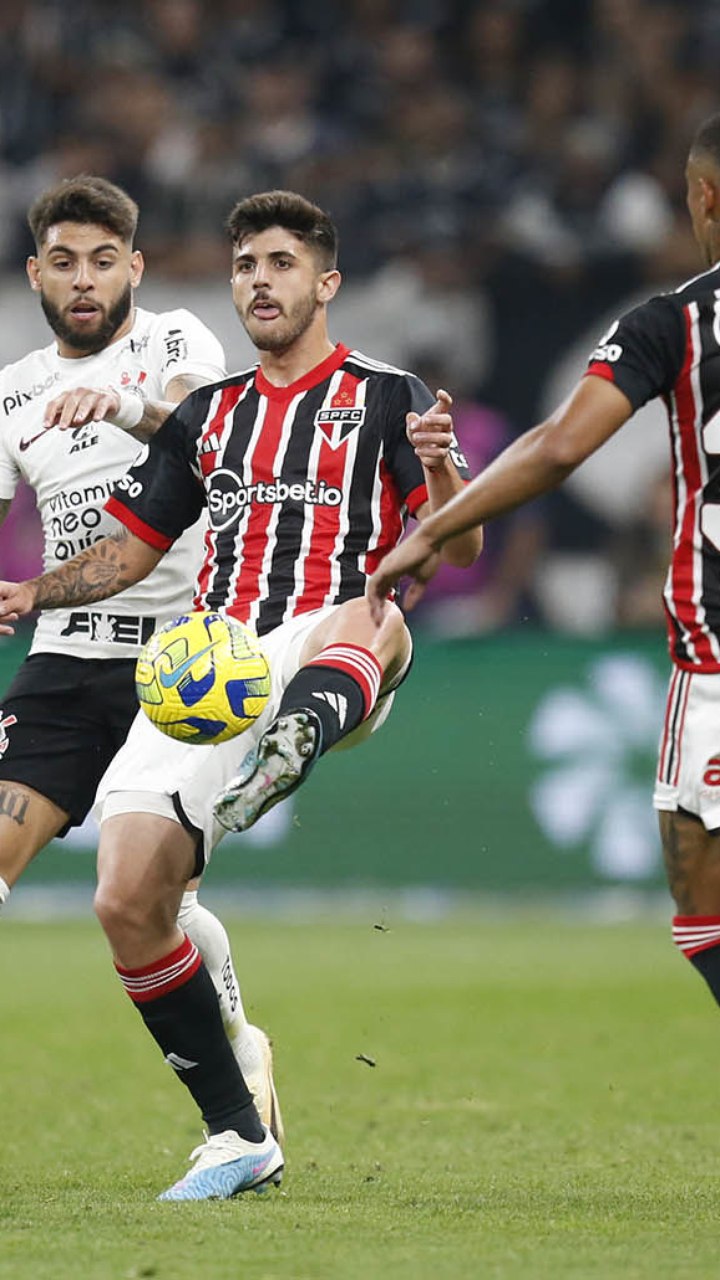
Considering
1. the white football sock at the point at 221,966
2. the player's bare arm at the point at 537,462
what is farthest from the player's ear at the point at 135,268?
the player's bare arm at the point at 537,462

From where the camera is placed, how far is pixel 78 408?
19.2ft

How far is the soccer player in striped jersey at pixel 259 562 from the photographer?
5.46 meters

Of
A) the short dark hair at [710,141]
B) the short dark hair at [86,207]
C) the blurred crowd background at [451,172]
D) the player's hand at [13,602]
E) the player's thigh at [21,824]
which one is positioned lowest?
the player's thigh at [21,824]

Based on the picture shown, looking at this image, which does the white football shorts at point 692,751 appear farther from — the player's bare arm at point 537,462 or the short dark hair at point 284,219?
the short dark hair at point 284,219

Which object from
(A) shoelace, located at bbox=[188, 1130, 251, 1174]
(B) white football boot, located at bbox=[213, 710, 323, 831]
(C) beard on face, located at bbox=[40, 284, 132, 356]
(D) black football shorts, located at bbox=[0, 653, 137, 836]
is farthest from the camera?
(C) beard on face, located at bbox=[40, 284, 132, 356]

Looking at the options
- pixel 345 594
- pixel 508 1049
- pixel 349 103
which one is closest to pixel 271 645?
pixel 345 594

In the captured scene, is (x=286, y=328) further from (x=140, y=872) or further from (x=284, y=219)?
(x=140, y=872)

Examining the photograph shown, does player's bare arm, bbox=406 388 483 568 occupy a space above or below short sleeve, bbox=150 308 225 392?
below

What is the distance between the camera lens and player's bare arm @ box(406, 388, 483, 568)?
545cm

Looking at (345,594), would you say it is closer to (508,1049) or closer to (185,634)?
(185,634)

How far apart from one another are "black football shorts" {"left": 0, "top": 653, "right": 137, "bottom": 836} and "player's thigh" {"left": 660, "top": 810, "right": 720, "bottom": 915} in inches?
90.1

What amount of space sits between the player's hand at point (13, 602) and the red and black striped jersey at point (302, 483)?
0.50m

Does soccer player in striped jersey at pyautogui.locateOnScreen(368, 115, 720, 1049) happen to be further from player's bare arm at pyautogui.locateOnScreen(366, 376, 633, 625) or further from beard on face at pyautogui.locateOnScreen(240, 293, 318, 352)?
beard on face at pyautogui.locateOnScreen(240, 293, 318, 352)

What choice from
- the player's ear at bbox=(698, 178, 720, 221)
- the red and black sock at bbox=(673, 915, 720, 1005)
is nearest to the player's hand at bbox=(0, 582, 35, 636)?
the red and black sock at bbox=(673, 915, 720, 1005)
